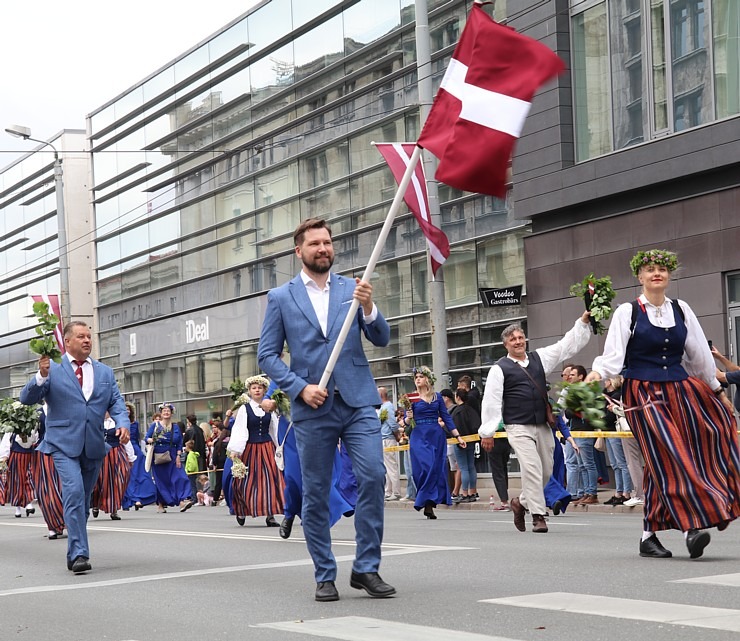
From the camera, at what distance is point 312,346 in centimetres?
768

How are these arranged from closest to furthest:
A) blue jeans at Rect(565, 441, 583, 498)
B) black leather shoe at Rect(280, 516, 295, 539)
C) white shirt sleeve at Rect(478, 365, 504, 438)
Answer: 1. white shirt sleeve at Rect(478, 365, 504, 438)
2. black leather shoe at Rect(280, 516, 295, 539)
3. blue jeans at Rect(565, 441, 583, 498)

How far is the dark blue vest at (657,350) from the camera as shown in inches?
360

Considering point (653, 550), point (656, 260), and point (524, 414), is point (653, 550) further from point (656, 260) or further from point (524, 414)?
point (524, 414)

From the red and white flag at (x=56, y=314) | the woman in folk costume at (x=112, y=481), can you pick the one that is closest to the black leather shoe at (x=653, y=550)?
the red and white flag at (x=56, y=314)

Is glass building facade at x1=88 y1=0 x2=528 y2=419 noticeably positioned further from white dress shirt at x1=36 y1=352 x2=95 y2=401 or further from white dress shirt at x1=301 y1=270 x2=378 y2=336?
white dress shirt at x1=301 y1=270 x2=378 y2=336

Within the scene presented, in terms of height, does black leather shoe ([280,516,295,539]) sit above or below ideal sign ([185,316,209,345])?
below

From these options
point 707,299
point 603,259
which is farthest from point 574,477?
point 603,259

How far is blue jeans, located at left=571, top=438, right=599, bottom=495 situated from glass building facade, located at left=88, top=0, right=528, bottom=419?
848 cm

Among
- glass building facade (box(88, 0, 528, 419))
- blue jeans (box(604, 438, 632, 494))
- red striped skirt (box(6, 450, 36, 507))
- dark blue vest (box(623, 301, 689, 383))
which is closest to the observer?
dark blue vest (box(623, 301, 689, 383))

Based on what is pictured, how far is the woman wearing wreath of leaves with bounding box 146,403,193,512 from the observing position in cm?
2409

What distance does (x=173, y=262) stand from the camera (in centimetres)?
4619

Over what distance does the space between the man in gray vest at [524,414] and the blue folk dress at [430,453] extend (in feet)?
15.4

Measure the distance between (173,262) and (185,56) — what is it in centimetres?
677

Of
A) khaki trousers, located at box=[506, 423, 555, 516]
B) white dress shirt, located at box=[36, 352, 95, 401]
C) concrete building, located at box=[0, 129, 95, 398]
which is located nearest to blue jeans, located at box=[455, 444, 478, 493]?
khaki trousers, located at box=[506, 423, 555, 516]
